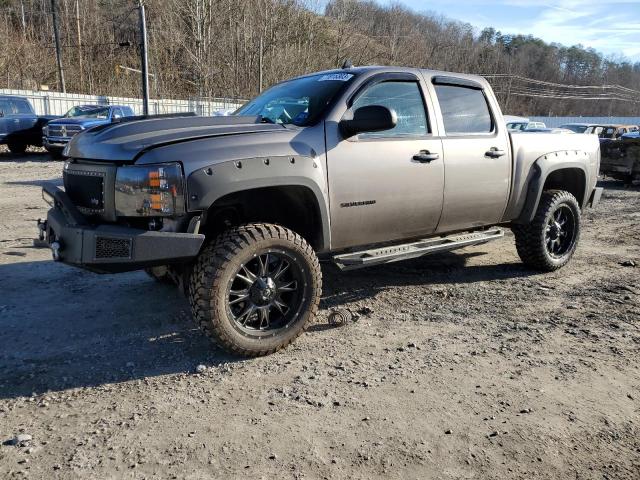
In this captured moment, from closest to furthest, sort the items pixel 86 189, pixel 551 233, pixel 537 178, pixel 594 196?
pixel 86 189 → pixel 537 178 → pixel 551 233 → pixel 594 196

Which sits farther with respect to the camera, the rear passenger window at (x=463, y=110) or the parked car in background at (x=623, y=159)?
the parked car in background at (x=623, y=159)

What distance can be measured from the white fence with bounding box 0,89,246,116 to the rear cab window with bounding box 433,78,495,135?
54.9 ft

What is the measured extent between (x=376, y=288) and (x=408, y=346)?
4.57 feet

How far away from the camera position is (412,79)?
4.58 metres

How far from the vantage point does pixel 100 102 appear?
27.9 metres

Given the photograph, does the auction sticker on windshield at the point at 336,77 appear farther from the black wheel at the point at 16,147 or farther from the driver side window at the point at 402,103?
the black wheel at the point at 16,147

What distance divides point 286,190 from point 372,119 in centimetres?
77

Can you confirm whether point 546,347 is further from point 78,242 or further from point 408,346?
point 78,242

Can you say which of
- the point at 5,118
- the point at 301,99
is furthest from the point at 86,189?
the point at 5,118

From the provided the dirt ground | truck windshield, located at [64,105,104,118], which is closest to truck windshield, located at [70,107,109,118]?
truck windshield, located at [64,105,104,118]

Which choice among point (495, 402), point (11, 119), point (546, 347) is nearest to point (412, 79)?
point (546, 347)

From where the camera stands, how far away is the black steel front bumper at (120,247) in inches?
129

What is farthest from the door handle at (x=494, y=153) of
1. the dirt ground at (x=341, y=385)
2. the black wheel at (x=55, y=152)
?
the black wheel at (x=55, y=152)

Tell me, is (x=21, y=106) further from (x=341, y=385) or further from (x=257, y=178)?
(x=341, y=385)
